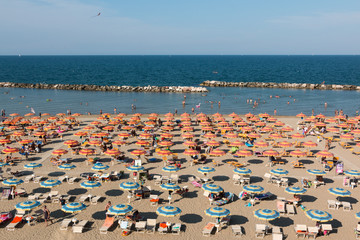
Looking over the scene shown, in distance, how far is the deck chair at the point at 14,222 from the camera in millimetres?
17102

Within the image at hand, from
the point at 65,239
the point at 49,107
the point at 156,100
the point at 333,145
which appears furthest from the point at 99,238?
the point at 156,100

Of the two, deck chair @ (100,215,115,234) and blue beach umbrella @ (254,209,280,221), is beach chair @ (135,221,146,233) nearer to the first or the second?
deck chair @ (100,215,115,234)

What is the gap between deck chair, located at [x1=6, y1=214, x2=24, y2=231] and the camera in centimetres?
1710

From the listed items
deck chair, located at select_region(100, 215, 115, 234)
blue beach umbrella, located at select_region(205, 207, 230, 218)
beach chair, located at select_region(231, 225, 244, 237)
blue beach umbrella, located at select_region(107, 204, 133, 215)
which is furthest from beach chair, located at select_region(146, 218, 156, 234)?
beach chair, located at select_region(231, 225, 244, 237)

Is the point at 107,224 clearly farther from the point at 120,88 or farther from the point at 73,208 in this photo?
the point at 120,88

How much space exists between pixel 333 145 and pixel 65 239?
103 feet

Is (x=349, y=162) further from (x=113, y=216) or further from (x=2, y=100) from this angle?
(x=2, y=100)

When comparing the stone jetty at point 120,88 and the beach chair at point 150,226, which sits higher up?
the stone jetty at point 120,88

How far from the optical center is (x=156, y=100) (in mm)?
73562

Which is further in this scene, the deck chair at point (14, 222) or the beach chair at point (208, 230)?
the deck chair at point (14, 222)

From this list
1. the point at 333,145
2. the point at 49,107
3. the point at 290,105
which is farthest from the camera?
the point at 290,105

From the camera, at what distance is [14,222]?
17.5 meters

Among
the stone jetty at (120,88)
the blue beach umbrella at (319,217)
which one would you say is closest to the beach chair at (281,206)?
the blue beach umbrella at (319,217)

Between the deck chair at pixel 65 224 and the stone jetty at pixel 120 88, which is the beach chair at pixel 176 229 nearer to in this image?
the deck chair at pixel 65 224
